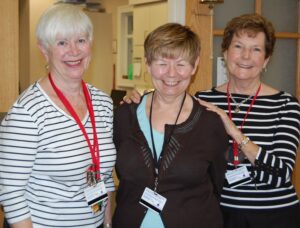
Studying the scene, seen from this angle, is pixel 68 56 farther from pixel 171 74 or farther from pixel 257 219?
pixel 257 219

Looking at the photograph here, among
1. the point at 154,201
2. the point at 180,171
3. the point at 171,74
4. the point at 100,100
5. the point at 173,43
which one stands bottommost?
the point at 154,201

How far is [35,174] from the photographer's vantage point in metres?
1.65

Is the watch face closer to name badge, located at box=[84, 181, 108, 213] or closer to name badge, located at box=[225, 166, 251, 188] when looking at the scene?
name badge, located at box=[225, 166, 251, 188]

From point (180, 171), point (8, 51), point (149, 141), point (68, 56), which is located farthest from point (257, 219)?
point (8, 51)

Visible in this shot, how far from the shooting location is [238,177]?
1.88 metres

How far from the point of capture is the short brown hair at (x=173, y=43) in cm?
172

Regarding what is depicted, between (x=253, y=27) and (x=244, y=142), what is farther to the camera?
(x=253, y=27)

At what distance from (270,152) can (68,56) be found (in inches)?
35.9

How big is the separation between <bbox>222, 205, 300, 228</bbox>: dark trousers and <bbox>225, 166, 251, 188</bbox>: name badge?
12 centimetres

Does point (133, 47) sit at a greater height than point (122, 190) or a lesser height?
greater

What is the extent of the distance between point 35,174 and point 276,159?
957 millimetres

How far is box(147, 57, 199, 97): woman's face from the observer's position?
174 centimetres

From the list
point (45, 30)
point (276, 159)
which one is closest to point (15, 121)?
point (45, 30)

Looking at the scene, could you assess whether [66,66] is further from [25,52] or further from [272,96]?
[25,52]
